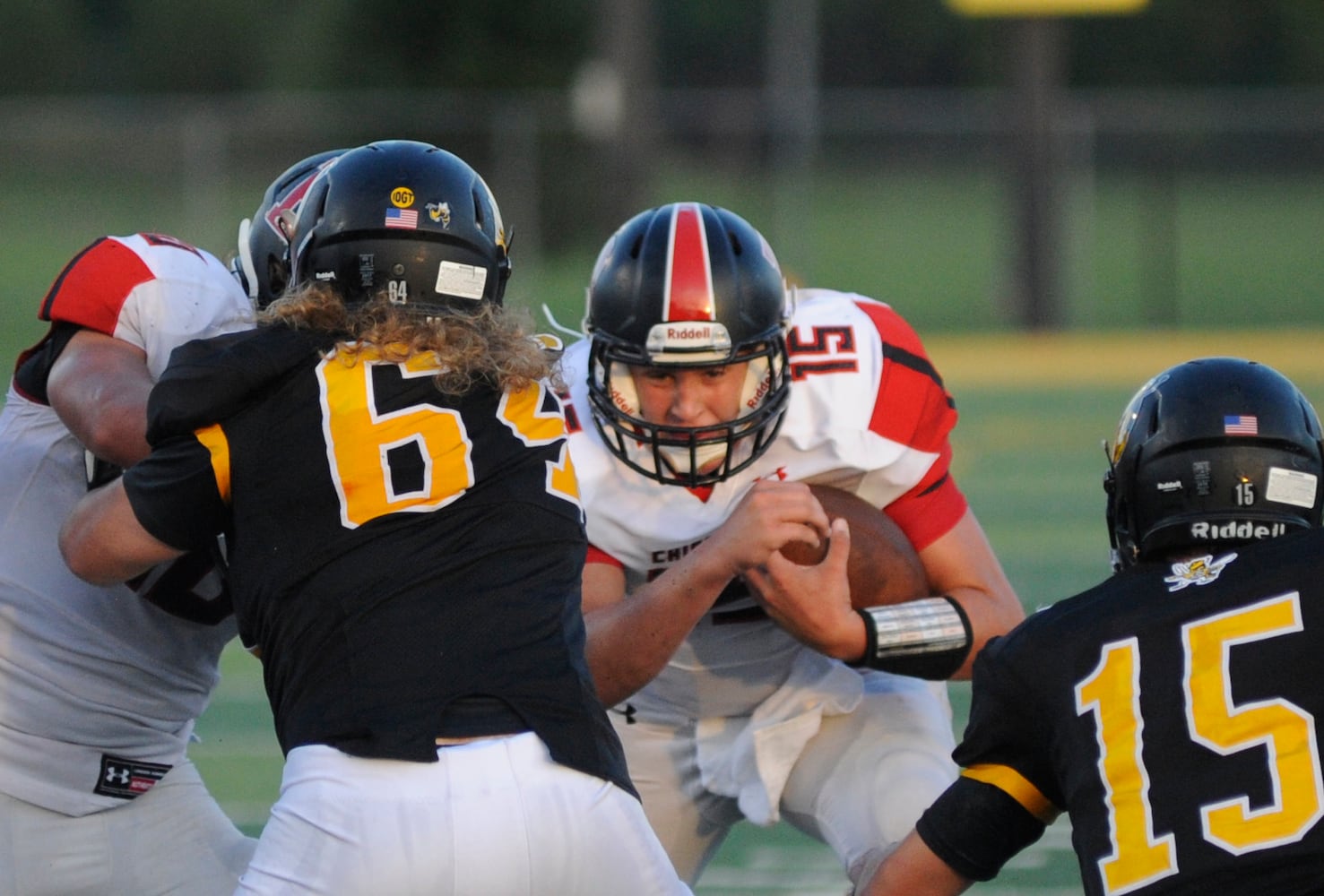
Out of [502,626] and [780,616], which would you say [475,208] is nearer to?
[502,626]

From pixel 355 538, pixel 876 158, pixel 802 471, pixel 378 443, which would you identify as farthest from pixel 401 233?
pixel 876 158

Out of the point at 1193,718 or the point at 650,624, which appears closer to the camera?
the point at 1193,718

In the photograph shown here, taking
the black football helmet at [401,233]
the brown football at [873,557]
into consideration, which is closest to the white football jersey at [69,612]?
the black football helmet at [401,233]

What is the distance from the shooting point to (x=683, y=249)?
3.74 m

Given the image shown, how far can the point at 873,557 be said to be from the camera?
363 cm

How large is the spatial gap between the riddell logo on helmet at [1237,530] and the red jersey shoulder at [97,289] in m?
1.75

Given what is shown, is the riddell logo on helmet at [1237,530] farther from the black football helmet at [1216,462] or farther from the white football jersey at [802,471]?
the white football jersey at [802,471]

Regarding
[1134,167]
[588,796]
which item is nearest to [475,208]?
[588,796]

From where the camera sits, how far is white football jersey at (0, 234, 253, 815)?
3.23 metres

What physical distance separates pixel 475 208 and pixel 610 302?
0.76 meters

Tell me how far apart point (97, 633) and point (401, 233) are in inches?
38.3

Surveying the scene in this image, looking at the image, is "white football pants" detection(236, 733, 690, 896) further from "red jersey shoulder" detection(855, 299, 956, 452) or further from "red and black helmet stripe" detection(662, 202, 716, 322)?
"red jersey shoulder" detection(855, 299, 956, 452)

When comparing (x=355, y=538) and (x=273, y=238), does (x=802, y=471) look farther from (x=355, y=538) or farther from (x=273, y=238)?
(x=355, y=538)

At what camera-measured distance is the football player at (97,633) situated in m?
3.13
